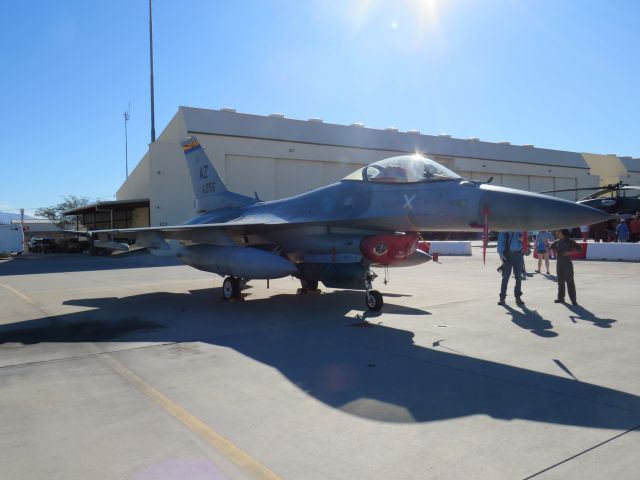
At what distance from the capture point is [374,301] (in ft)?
29.5

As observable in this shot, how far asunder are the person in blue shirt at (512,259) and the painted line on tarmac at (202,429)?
7.20 metres

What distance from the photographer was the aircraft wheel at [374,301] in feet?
29.4

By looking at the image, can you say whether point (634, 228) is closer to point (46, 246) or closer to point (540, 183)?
point (540, 183)

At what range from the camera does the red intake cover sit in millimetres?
8898

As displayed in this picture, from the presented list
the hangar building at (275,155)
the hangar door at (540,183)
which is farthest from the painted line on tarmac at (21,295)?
the hangar door at (540,183)

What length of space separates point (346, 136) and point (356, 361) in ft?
123

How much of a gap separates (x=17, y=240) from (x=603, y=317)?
1634 inches

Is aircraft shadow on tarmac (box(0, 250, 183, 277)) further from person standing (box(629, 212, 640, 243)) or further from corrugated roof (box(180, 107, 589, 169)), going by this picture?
person standing (box(629, 212, 640, 243))

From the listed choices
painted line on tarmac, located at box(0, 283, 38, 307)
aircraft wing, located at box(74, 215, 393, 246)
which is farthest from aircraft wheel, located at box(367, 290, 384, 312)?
painted line on tarmac, located at box(0, 283, 38, 307)

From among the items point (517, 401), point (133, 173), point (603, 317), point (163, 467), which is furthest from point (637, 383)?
point (133, 173)

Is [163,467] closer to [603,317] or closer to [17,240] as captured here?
[603,317]

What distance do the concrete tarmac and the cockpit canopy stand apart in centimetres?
242

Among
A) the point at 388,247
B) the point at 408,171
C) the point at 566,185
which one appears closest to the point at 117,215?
the point at 388,247

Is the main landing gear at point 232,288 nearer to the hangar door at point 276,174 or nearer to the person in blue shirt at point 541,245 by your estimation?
the person in blue shirt at point 541,245
